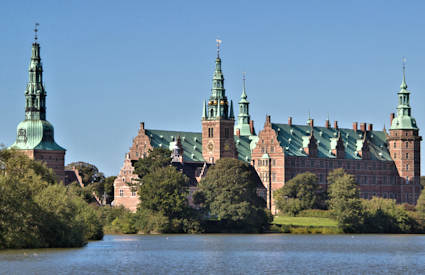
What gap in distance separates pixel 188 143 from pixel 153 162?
3861cm

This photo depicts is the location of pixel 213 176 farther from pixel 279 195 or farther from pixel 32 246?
pixel 32 246

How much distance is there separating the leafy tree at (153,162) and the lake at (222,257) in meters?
22.5

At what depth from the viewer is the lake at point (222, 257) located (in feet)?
221

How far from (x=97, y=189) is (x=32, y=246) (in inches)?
3044

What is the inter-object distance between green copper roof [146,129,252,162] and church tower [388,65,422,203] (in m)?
22.2

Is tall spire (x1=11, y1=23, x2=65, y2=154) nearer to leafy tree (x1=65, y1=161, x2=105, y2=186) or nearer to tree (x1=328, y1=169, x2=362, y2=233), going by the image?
leafy tree (x1=65, y1=161, x2=105, y2=186)

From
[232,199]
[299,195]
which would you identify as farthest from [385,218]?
[299,195]

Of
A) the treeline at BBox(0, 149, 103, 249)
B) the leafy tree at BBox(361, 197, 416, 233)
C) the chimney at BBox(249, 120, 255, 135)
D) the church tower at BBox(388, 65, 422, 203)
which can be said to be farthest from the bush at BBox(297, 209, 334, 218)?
the treeline at BBox(0, 149, 103, 249)

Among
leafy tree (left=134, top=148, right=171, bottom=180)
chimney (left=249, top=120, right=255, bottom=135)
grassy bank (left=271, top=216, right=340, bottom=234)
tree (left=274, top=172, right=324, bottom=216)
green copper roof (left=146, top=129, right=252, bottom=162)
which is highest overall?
chimney (left=249, top=120, right=255, bottom=135)

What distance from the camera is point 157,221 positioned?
114 m

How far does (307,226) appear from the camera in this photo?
125 metres

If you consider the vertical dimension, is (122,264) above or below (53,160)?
below

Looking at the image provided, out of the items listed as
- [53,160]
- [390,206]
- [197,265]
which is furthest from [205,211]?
[197,265]

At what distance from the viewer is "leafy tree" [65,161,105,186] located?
165m
